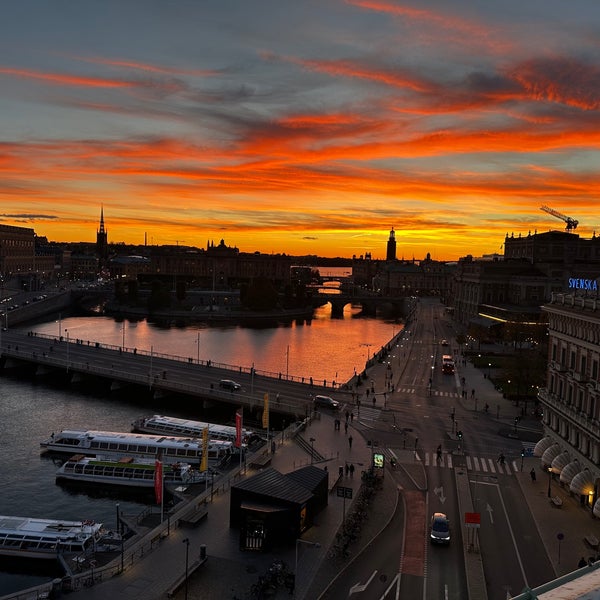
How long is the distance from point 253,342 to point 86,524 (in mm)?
85014

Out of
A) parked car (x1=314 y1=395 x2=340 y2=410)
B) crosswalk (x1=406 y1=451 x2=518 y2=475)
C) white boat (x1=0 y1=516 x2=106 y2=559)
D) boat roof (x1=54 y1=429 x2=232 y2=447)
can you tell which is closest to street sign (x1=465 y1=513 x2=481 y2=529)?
crosswalk (x1=406 y1=451 x2=518 y2=475)

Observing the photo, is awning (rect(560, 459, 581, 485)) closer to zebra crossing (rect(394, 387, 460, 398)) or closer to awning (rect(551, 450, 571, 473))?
awning (rect(551, 450, 571, 473))

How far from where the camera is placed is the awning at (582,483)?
118 ft

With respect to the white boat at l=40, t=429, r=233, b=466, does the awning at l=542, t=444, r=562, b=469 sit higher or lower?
higher

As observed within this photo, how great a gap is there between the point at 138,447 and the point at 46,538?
1490 centimetres

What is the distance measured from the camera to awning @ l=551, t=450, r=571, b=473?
3978cm

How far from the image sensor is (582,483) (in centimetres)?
3612

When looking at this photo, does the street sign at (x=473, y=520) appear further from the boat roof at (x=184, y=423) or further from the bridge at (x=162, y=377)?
the bridge at (x=162, y=377)

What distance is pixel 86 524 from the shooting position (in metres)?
35.8

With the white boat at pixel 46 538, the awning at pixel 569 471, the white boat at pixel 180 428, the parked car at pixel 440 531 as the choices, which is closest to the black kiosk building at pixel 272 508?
the parked car at pixel 440 531

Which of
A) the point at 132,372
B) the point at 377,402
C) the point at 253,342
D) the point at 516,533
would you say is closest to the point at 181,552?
the point at 516,533

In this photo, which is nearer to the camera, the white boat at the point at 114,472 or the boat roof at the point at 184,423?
the white boat at the point at 114,472

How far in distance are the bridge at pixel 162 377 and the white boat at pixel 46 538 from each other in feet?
84.0

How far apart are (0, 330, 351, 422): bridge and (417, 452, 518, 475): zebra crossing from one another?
15387 mm
